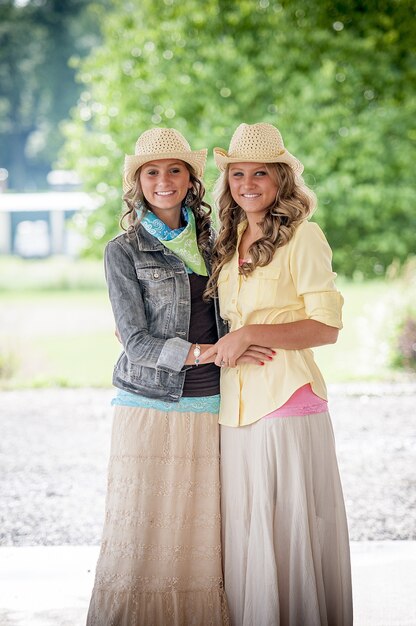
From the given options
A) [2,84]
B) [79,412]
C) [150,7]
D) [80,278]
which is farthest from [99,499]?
[2,84]

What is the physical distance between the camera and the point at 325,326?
3193 millimetres

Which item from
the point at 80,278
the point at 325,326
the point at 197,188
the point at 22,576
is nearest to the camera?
the point at 325,326

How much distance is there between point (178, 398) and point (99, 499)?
342 cm

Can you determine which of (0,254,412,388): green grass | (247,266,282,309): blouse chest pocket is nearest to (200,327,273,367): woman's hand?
(247,266,282,309): blouse chest pocket

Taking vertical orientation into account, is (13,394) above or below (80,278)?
below

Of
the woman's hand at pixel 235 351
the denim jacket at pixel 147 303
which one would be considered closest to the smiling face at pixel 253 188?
the denim jacket at pixel 147 303

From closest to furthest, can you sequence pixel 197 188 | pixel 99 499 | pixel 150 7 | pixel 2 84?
1. pixel 197 188
2. pixel 99 499
3. pixel 150 7
4. pixel 2 84

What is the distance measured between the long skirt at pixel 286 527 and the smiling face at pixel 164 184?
0.72m

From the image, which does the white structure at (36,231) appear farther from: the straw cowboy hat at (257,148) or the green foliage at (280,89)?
the straw cowboy hat at (257,148)

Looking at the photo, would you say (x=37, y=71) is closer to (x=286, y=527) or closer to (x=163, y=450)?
(x=163, y=450)

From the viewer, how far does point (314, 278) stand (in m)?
3.18

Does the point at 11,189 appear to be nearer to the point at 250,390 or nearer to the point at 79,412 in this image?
the point at 79,412

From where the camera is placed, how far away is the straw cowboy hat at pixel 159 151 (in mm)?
3293

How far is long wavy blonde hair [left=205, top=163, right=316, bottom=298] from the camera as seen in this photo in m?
3.22
